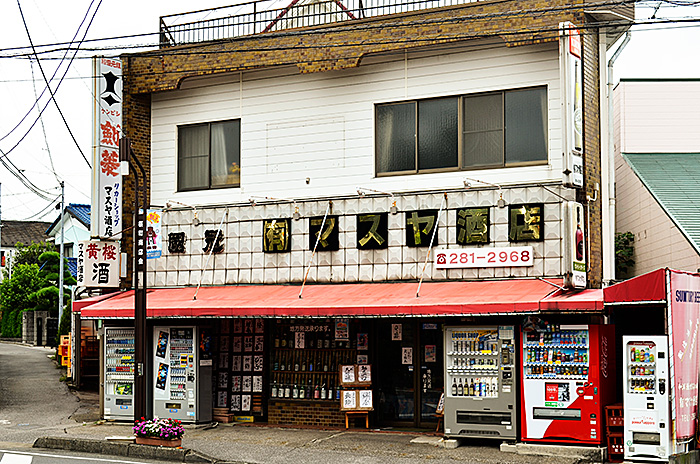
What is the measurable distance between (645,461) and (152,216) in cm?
1313

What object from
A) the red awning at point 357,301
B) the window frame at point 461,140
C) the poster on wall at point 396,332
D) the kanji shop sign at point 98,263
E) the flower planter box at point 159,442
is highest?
the window frame at point 461,140

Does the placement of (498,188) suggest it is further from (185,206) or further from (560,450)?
(185,206)

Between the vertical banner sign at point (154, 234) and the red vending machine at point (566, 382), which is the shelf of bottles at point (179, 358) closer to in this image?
the vertical banner sign at point (154, 234)

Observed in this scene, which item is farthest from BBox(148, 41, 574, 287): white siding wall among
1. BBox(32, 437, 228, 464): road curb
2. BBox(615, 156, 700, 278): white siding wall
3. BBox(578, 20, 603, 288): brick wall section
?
BBox(32, 437, 228, 464): road curb

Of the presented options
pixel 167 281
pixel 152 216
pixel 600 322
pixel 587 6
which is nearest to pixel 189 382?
pixel 167 281

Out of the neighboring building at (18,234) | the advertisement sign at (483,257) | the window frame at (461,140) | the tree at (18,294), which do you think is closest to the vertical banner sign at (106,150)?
the window frame at (461,140)

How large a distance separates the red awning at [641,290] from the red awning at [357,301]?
41cm

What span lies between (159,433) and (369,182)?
720 cm

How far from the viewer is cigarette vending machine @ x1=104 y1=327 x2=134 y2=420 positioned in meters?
20.2

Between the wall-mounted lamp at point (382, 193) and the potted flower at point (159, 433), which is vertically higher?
the wall-mounted lamp at point (382, 193)

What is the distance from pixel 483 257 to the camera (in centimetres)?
1738

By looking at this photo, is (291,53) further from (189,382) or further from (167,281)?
(189,382)

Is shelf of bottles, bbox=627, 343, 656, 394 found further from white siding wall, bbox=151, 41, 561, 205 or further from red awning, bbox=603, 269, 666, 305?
white siding wall, bbox=151, 41, 561, 205

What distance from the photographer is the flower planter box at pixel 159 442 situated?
1619 centimetres
